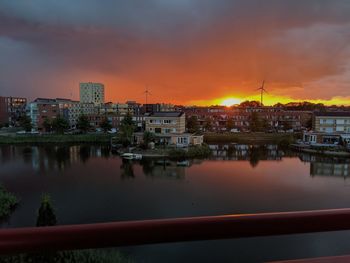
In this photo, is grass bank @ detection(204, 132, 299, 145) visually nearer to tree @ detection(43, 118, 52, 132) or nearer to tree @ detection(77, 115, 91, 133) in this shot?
tree @ detection(77, 115, 91, 133)

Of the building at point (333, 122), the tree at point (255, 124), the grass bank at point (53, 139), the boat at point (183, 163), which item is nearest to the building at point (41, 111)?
the grass bank at point (53, 139)

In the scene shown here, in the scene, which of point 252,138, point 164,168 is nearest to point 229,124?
point 252,138

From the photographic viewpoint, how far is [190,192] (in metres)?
5.53

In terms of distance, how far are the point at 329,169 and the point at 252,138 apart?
741 centimetres

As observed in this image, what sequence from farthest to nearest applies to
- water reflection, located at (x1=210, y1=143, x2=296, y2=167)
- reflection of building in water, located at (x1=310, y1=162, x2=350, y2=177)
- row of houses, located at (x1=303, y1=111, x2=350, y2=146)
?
row of houses, located at (x1=303, y1=111, x2=350, y2=146)
water reflection, located at (x1=210, y1=143, x2=296, y2=167)
reflection of building in water, located at (x1=310, y1=162, x2=350, y2=177)

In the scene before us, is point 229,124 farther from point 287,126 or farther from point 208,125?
point 287,126

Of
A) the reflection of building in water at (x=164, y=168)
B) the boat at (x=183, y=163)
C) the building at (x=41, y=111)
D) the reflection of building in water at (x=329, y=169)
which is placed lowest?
the reflection of building in water at (x=329, y=169)

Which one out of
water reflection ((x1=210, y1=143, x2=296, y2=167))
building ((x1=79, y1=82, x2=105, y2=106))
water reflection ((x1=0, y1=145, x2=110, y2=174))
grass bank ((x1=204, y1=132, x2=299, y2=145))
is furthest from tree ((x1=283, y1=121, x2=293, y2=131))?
building ((x1=79, y1=82, x2=105, y2=106))

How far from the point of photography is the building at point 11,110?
2183cm

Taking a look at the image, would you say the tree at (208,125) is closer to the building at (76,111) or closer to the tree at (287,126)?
the tree at (287,126)

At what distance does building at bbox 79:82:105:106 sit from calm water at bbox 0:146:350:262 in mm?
30785

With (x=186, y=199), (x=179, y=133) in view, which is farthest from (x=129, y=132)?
(x=186, y=199)

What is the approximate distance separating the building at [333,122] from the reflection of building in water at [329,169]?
5.53 m

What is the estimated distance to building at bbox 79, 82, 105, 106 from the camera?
1544 inches
